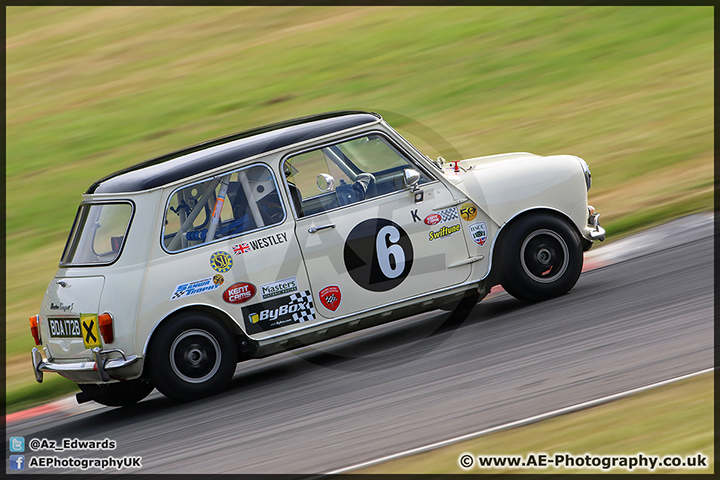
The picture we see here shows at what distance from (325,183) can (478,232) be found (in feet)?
4.65

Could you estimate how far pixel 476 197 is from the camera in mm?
7008

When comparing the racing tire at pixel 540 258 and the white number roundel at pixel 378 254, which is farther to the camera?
the racing tire at pixel 540 258

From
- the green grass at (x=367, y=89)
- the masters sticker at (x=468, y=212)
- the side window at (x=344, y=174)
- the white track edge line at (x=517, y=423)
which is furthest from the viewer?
the green grass at (x=367, y=89)

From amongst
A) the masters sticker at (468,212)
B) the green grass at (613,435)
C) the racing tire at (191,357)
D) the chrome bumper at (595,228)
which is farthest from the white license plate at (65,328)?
the chrome bumper at (595,228)

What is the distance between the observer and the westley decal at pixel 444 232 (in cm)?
685

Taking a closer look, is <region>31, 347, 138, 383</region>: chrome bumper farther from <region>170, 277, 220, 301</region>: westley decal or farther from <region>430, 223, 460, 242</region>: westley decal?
<region>430, 223, 460, 242</region>: westley decal

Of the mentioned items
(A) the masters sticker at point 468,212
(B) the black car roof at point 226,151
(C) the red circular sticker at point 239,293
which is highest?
(B) the black car roof at point 226,151

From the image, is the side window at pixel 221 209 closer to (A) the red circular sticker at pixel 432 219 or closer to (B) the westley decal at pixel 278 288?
(B) the westley decal at pixel 278 288

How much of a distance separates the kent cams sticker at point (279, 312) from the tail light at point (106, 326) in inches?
41.8

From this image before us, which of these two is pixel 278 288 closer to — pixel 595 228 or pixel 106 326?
pixel 106 326

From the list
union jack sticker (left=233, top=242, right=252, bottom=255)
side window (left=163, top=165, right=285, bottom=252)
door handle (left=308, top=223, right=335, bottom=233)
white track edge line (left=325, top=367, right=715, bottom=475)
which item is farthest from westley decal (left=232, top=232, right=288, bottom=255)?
white track edge line (left=325, top=367, right=715, bottom=475)

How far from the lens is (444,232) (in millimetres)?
6883

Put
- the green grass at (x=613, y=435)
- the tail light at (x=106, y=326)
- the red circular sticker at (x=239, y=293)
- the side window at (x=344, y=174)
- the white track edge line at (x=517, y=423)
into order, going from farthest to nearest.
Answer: the side window at (x=344, y=174)
the red circular sticker at (x=239, y=293)
the tail light at (x=106, y=326)
the white track edge line at (x=517, y=423)
the green grass at (x=613, y=435)

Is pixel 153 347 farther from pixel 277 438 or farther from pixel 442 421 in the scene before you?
pixel 442 421
